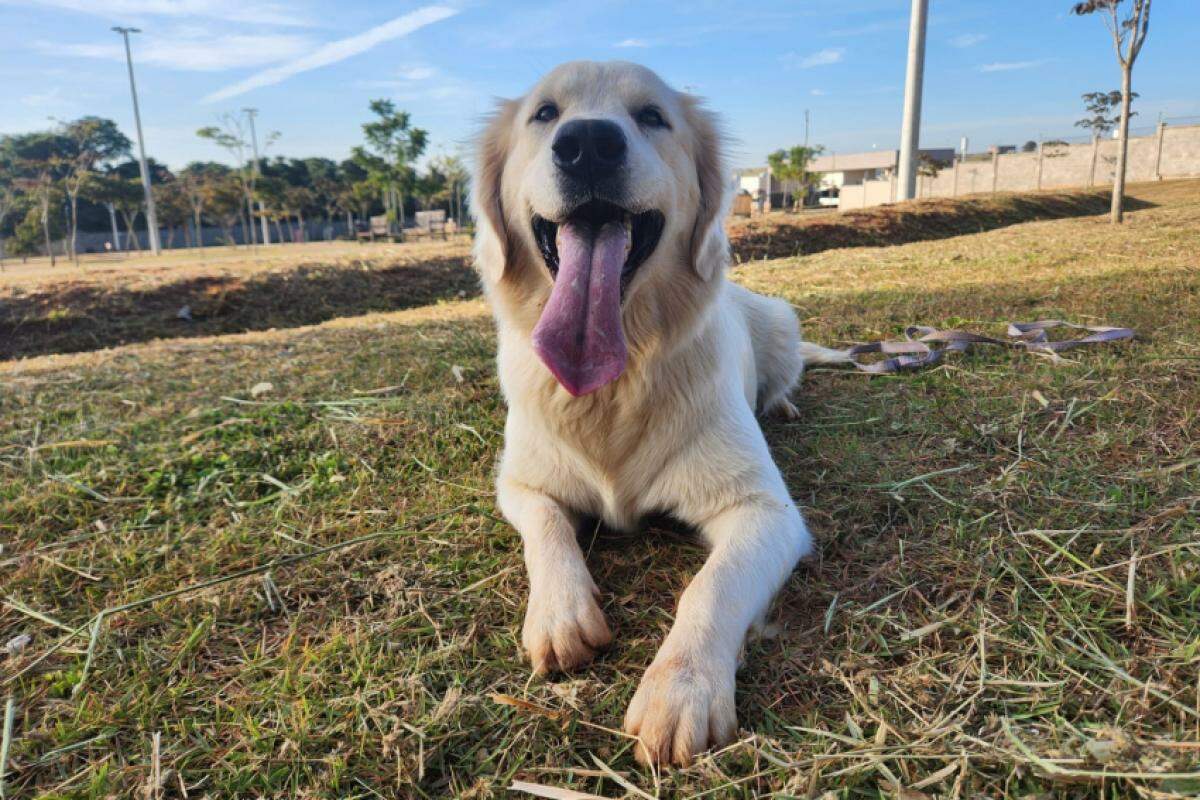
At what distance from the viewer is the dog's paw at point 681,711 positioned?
1.28m

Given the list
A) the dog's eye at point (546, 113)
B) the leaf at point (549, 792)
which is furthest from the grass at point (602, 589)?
the dog's eye at point (546, 113)

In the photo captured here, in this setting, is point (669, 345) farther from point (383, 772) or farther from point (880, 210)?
point (880, 210)

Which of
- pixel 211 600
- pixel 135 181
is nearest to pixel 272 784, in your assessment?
pixel 211 600

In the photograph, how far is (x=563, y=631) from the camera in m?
1.54

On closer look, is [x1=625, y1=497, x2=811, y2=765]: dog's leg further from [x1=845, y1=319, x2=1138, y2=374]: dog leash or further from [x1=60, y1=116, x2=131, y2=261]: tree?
[x1=60, y1=116, x2=131, y2=261]: tree

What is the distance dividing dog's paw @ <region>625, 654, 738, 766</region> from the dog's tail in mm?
2687

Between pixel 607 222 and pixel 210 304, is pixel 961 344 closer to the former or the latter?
pixel 607 222

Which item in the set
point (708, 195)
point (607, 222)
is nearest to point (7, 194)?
point (708, 195)

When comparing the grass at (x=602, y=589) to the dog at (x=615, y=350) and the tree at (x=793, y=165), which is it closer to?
the dog at (x=615, y=350)

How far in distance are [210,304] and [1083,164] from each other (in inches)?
1403

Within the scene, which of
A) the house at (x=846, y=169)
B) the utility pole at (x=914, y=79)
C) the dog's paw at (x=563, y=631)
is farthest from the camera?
the house at (x=846, y=169)

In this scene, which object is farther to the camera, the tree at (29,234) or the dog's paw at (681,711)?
the tree at (29,234)

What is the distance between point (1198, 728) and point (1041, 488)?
3.43 feet

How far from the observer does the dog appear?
5.65 feet
